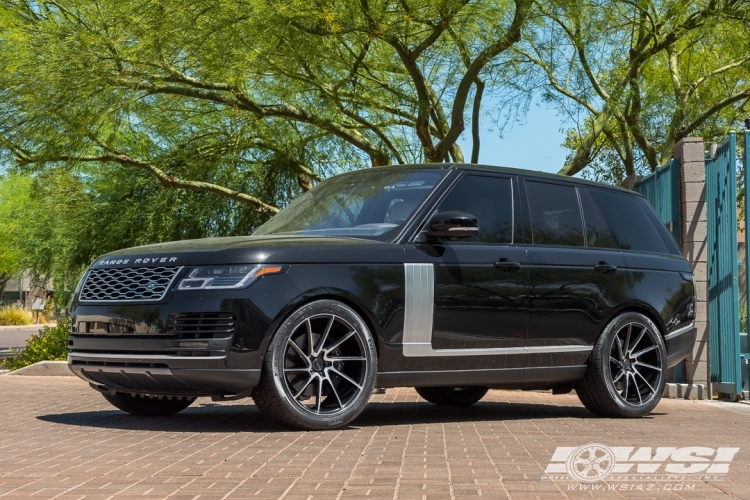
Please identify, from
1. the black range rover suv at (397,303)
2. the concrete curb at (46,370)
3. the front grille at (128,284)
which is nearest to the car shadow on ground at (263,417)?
the black range rover suv at (397,303)

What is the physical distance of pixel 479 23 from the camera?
1688 centimetres

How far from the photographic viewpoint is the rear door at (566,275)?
30.7 feet

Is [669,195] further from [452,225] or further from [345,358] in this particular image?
[345,358]

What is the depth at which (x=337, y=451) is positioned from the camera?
696 centimetres

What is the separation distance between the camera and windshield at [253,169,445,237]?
8.80 metres

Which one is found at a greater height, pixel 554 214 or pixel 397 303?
pixel 554 214

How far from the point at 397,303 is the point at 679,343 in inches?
136

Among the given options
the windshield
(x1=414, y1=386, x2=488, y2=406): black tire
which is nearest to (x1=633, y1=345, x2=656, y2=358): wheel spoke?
→ (x1=414, y1=386, x2=488, y2=406): black tire

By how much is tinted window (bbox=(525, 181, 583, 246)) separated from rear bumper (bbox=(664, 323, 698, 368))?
1.34 m

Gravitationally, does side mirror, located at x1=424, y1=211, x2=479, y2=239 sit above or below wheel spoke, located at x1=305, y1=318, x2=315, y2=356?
above

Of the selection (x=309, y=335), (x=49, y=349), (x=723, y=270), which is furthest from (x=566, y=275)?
(x=49, y=349)

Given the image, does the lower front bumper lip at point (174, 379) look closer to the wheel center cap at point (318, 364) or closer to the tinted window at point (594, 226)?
the wheel center cap at point (318, 364)

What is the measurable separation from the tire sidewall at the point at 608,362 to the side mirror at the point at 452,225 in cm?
189

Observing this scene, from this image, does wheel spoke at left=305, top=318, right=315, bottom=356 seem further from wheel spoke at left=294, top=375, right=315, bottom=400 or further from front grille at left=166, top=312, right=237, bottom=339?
front grille at left=166, top=312, right=237, bottom=339
